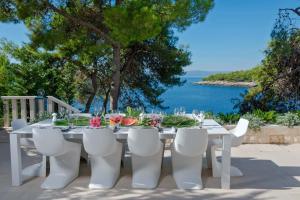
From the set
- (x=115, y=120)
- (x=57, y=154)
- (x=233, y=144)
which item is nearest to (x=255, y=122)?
A: (x=233, y=144)

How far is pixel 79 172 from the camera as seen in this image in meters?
4.84

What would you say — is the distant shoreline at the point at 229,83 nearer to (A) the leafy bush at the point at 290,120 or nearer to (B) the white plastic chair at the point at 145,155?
(A) the leafy bush at the point at 290,120

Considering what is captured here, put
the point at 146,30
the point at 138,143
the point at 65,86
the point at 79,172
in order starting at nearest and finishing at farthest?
1. the point at 138,143
2. the point at 79,172
3. the point at 146,30
4. the point at 65,86

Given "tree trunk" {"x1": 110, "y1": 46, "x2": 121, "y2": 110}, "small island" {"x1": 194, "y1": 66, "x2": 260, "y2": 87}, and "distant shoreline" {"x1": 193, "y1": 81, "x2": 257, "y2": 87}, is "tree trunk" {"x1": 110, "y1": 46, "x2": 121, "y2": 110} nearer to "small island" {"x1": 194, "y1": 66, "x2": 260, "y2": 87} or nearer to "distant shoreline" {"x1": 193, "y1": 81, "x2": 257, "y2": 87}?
"small island" {"x1": 194, "y1": 66, "x2": 260, "y2": 87}

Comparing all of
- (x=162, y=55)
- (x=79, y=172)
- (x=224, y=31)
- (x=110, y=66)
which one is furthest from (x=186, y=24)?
(x=224, y=31)

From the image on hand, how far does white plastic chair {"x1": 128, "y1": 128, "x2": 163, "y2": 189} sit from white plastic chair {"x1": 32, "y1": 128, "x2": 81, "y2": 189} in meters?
0.74

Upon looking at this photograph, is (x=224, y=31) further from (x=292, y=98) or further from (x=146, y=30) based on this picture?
(x=146, y=30)

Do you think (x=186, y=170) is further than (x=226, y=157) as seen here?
Yes

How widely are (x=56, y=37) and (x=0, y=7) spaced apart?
1210 millimetres

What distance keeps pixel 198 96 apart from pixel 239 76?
5.68 ft

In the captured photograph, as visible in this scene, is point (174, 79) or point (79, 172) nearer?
point (79, 172)

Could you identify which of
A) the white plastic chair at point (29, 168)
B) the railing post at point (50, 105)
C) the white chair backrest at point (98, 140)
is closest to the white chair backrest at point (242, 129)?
the white chair backrest at point (98, 140)

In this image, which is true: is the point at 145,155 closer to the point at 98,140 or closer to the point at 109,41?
the point at 98,140

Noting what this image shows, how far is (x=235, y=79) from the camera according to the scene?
12445mm
